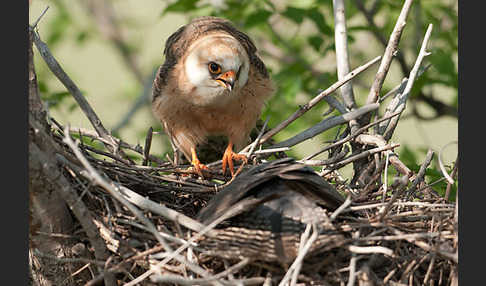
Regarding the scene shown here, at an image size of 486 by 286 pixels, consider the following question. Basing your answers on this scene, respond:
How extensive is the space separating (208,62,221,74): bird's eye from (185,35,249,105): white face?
0.7 inches

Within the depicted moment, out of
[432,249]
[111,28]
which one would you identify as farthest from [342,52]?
[111,28]

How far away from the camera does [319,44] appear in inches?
228

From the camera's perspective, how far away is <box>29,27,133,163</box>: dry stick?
4406 millimetres

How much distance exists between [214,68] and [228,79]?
0.18 meters

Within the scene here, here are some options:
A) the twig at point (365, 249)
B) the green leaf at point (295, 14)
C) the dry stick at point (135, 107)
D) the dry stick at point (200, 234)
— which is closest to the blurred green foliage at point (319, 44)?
the green leaf at point (295, 14)

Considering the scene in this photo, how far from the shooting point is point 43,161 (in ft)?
9.52

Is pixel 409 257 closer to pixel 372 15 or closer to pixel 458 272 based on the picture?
pixel 458 272

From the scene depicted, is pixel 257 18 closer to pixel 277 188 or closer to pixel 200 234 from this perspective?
pixel 277 188

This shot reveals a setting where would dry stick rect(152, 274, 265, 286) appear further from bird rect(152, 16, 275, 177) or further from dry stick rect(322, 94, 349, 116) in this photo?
dry stick rect(322, 94, 349, 116)

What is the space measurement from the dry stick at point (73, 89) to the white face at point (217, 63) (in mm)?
818

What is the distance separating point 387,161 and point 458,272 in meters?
1.05

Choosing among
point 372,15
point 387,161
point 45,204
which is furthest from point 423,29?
point 45,204

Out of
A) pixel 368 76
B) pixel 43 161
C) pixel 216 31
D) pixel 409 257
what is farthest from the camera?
pixel 368 76

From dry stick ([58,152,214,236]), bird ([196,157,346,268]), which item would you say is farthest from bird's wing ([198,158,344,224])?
dry stick ([58,152,214,236])
